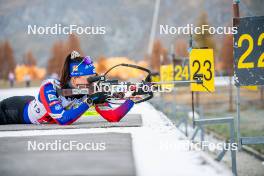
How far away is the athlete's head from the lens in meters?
6.38

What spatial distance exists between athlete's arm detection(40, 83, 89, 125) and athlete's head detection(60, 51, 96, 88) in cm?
27

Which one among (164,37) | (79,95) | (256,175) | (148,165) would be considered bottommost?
(256,175)

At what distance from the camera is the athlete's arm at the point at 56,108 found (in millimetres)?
6324

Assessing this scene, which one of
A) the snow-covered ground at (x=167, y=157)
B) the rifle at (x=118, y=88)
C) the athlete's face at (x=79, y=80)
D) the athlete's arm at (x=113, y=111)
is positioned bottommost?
the snow-covered ground at (x=167, y=157)

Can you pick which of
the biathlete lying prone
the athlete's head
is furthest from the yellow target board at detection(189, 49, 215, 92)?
the athlete's head

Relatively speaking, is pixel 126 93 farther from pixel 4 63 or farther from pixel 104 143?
pixel 4 63

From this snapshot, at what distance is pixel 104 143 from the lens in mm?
4266

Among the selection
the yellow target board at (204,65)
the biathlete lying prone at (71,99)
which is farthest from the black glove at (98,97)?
the yellow target board at (204,65)

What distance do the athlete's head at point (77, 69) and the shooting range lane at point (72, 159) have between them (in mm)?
1866

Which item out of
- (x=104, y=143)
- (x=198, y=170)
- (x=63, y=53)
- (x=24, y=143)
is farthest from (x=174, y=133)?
(x=63, y=53)

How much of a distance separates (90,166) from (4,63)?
10481 cm

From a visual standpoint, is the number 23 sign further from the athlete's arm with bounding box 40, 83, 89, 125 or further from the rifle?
the athlete's arm with bounding box 40, 83, 89, 125

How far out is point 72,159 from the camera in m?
3.53

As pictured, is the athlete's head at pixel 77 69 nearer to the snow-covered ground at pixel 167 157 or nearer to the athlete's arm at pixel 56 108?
the athlete's arm at pixel 56 108
